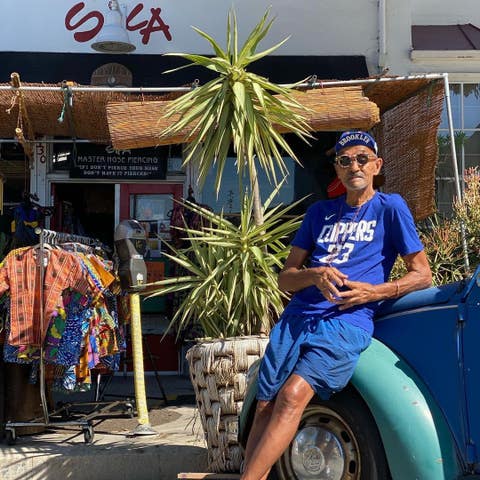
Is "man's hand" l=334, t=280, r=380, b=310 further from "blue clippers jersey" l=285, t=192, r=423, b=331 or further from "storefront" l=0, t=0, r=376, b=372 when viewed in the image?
"storefront" l=0, t=0, r=376, b=372

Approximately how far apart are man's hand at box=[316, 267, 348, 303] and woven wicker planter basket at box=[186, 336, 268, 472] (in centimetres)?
115

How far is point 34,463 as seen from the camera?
534 centimetres

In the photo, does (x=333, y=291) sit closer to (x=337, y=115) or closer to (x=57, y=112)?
(x=337, y=115)

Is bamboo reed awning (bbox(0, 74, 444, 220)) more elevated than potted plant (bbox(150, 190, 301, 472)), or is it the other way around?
bamboo reed awning (bbox(0, 74, 444, 220))

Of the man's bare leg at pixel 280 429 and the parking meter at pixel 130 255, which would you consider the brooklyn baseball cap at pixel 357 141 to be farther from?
the parking meter at pixel 130 255

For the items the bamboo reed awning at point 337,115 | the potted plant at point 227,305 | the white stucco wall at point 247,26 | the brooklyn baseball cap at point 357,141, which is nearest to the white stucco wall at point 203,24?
the white stucco wall at point 247,26

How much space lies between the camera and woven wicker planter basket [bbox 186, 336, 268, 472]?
14.5 feet

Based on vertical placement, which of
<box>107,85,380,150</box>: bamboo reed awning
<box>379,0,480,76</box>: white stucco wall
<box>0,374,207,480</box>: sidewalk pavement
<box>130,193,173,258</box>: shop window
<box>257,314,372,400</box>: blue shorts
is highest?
<box>379,0,480,76</box>: white stucco wall

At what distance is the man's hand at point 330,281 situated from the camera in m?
3.46

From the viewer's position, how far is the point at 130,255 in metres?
6.03

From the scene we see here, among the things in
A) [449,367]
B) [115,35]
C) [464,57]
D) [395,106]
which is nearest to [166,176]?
[115,35]

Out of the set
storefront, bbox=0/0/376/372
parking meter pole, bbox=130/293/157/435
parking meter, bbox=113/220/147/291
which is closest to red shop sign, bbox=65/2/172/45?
storefront, bbox=0/0/376/372

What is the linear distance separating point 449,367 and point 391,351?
0.32 m

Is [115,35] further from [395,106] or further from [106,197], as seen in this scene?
[395,106]
